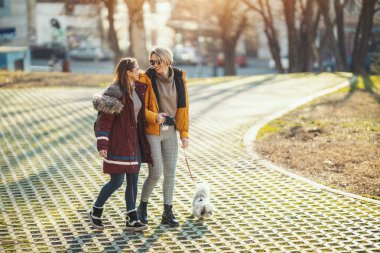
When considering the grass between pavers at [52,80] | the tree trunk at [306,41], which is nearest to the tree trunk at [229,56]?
the tree trunk at [306,41]

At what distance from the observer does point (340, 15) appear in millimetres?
34000

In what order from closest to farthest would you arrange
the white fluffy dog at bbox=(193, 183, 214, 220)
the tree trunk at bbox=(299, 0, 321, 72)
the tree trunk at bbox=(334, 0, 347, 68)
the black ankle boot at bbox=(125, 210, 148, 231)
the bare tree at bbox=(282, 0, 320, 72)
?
1. the black ankle boot at bbox=(125, 210, 148, 231)
2. the white fluffy dog at bbox=(193, 183, 214, 220)
3. the bare tree at bbox=(282, 0, 320, 72)
4. the tree trunk at bbox=(334, 0, 347, 68)
5. the tree trunk at bbox=(299, 0, 321, 72)

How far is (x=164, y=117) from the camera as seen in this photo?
7695mm

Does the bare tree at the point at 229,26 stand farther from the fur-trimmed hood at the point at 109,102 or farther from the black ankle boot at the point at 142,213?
the fur-trimmed hood at the point at 109,102

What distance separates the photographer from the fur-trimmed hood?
745cm

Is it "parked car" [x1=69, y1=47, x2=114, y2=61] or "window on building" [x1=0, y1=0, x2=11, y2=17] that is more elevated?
"window on building" [x1=0, y1=0, x2=11, y2=17]

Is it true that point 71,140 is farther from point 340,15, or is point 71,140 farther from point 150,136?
point 340,15

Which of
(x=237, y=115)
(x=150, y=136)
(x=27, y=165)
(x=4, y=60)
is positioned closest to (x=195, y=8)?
(x=4, y=60)

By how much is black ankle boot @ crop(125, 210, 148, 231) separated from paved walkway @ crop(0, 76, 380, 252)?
0.10m

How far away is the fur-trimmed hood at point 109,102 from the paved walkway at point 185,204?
1232 mm

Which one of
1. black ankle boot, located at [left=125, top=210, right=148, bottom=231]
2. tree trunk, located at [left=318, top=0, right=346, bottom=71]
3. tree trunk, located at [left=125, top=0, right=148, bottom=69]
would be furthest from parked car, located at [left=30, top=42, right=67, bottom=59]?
black ankle boot, located at [left=125, top=210, right=148, bottom=231]

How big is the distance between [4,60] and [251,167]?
27.0 metres

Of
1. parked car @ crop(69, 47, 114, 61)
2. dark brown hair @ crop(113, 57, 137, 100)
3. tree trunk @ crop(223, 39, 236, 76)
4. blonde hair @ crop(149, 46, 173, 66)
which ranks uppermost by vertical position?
blonde hair @ crop(149, 46, 173, 66)

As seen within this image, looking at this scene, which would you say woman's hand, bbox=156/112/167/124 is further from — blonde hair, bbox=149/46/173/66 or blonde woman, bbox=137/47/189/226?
blonde hair, bbox=149/46/173/66
